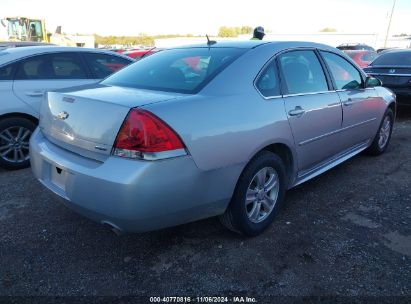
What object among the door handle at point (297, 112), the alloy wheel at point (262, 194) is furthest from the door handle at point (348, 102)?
the alloy wheel at point (262, 194)

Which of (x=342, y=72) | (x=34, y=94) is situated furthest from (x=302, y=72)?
(x=34, y=94)

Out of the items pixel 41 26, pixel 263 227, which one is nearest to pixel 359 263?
pixel 263 227

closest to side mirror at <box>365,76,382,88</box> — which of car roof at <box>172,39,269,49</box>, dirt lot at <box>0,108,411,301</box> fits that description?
dirt lot at <box>0,108,411,301</box>

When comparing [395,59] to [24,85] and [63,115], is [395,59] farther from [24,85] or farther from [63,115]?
[63,115]

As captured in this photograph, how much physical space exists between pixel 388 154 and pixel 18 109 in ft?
16.5

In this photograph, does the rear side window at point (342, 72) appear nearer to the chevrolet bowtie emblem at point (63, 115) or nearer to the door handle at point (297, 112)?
the door handle at point (297, 112)

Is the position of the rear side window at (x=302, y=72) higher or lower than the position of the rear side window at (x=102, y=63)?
higher

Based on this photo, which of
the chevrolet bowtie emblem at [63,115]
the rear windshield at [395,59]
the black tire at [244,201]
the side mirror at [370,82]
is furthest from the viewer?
the rear windshield at [395,59]

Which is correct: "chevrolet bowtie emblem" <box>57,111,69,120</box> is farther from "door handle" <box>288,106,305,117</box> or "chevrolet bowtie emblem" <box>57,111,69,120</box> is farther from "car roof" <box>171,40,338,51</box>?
"door handle" <box>288,106,305,117</box>

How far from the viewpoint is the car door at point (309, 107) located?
3.13m

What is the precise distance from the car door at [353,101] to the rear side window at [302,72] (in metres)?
0.23

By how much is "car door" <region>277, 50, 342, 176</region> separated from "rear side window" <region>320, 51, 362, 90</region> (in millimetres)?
211

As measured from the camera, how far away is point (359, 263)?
2656mm

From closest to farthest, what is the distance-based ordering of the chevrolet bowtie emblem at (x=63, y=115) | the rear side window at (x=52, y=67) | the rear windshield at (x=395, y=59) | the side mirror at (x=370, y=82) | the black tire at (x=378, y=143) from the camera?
the chevrolet bowtie emblem at (x=63, y=115), the side mirror at (x=370, y=82), the rear side window at (x=52, y=67), the black tire at (x=378, y=143), the rear windshield at (x=395, y=59)
